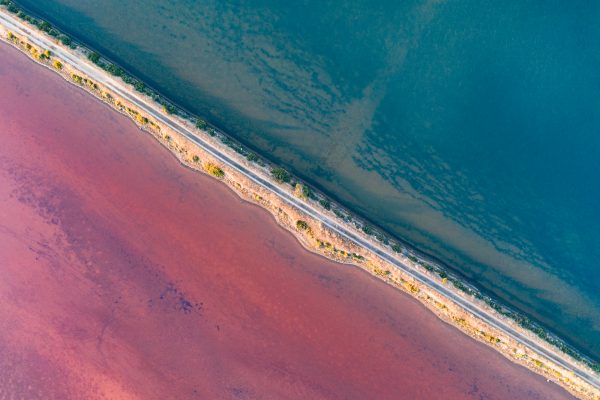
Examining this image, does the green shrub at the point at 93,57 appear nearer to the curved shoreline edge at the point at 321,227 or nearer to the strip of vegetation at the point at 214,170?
the curved shoreline edge at the point at 321,227

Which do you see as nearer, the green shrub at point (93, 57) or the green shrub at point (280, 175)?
the green shrub at point (280, 175)

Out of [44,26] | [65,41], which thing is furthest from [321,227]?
[44,26]

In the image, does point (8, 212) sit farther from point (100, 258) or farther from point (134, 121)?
point (134, 121)

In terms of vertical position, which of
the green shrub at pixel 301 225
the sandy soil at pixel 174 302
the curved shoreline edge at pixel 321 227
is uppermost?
the curved shoreline edge at pixel 321 227

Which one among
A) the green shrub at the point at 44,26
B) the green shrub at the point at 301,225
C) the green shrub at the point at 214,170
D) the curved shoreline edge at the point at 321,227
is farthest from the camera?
the green shrub at the point at 44,26

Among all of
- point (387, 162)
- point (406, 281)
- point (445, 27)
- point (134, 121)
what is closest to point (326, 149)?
point (387, 162)

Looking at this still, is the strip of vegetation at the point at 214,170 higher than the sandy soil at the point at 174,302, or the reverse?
the strip of vegetation at the point at 214,170

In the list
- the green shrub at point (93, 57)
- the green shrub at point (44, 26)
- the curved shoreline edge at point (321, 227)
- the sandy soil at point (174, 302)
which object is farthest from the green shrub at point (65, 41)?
the sandy soil at point (174, 302)
